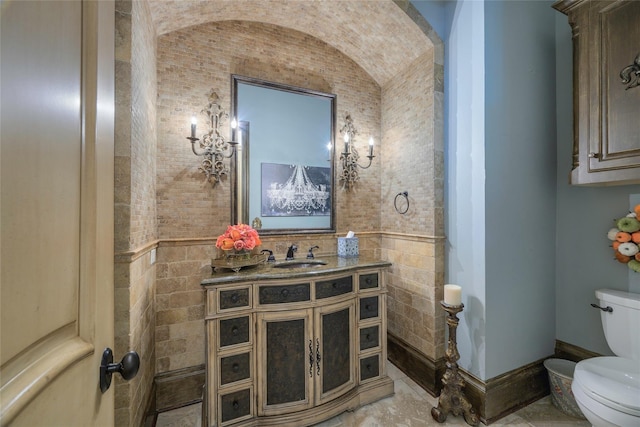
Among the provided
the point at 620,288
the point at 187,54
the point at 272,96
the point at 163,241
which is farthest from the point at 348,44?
the point at 620,288

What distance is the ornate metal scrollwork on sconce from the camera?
1.47 m

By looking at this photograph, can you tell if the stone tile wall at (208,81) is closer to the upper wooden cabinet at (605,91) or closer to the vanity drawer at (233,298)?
the vanity drawer at (233,298)

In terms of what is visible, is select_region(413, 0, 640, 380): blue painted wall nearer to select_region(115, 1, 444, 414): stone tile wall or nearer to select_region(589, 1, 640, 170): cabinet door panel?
select_region(115, 1, 444, 414): stone tile wall

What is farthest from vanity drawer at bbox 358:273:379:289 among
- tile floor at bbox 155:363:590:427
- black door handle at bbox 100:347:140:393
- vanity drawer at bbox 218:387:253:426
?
black door handle at bbox 100:347:140:393

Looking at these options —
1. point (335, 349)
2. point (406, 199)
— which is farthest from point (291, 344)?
point (406, 199)

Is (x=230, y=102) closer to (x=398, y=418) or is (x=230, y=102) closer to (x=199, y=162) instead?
(x=199, y=162)

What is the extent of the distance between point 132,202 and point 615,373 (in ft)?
9.37

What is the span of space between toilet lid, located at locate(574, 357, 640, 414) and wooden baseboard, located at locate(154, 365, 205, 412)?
2410 millimetres

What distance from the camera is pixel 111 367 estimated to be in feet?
2.03

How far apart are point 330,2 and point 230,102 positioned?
1091 millimetres

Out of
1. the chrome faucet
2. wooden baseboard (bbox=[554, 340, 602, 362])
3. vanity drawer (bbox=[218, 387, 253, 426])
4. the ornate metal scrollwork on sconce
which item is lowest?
vanity drawer (bbox=[218, 387, 253, 426])

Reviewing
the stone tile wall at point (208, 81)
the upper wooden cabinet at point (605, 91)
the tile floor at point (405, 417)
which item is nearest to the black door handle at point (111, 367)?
the stone tile wall at point (208, 81)

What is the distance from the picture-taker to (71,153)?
1.67 ft

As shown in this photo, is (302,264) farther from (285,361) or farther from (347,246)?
(285,361)
